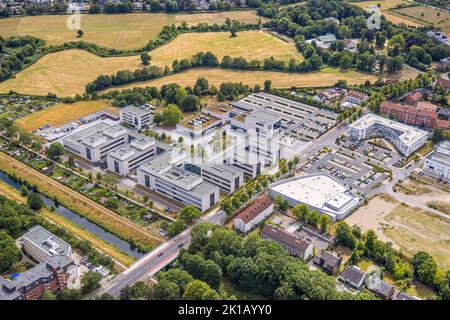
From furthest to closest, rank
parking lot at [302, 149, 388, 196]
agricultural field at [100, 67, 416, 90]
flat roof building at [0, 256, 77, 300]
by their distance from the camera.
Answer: agricultural field at [100, 67, 416, 90]
parking lot at [302, 149, 388, 196]
flat roof building at [0, 256, 77, 300]

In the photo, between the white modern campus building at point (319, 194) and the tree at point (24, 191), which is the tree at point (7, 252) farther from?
the white modern campus building at point (319, 194)

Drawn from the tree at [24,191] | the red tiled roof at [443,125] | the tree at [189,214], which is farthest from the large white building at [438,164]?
the tree at [24,191]

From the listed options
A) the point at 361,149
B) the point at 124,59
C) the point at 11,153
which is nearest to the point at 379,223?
the point at 361,149

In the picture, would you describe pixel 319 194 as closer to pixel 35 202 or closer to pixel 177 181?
pixel 177 181

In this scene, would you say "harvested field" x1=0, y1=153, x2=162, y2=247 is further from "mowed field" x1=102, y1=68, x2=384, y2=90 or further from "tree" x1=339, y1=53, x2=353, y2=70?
"tree" x1=339, y1=53, x2=353, y2=70

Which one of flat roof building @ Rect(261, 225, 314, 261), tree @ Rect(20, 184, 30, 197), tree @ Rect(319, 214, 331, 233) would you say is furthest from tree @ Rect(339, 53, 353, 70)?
tree @ Rect(20, 184, 30, 197)

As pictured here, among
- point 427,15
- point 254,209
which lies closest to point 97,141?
point 254,209

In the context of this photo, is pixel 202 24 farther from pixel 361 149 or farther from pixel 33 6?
pixel 361 149
